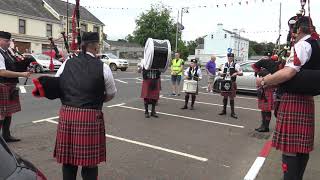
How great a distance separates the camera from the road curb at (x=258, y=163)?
5.26 m

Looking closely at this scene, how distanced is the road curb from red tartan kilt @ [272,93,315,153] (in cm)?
110

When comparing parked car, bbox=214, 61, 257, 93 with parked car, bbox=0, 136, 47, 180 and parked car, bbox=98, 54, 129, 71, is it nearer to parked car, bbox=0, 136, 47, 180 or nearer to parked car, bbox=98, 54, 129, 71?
parked car, bbox=0, 136, 47, 180

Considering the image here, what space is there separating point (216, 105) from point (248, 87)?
12.7ft

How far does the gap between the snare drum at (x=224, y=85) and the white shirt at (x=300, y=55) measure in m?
6.03

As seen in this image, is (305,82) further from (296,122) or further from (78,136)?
(78,136)

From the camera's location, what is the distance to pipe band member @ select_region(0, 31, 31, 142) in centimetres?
584

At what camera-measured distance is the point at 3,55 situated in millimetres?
5953

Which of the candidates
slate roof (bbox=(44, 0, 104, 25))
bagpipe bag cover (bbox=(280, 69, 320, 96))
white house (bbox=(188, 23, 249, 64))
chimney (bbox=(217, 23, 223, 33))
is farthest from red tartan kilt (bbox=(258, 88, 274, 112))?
chimney (bbox=(217, 23, 223, 33))

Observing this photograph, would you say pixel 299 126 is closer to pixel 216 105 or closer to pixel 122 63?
pixel 216 105

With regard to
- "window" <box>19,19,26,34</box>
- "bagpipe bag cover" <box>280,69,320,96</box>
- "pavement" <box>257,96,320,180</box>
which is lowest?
"pavement" <box>257,96,320,180</box>

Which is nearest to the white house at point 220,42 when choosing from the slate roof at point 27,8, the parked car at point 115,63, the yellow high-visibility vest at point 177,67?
the slate roof at point 27,8

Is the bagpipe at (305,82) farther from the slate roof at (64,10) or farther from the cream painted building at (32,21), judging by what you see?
the slate roof at (64,10)

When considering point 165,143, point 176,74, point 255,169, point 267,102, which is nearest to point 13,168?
point 255,169

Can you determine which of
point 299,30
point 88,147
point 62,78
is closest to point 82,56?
point 62,78
